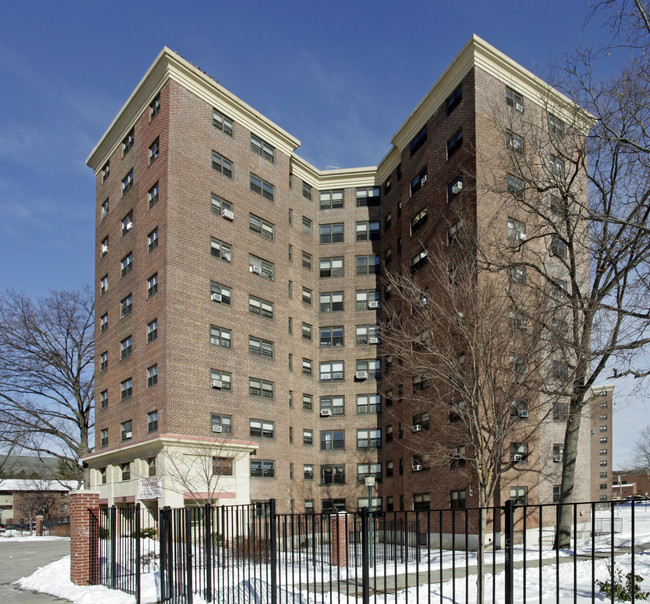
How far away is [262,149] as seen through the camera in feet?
132

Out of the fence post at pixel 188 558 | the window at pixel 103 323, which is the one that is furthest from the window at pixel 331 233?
the fence post at pixel 188 558

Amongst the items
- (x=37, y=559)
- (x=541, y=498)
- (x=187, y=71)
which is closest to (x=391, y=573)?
(x=541, y=498)

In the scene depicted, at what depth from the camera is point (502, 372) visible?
Answer: 58.4 feet

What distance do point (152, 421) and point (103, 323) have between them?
447 inches

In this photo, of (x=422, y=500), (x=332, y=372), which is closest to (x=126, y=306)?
(x=332, y=372)

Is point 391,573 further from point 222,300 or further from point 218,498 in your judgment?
point 222,300

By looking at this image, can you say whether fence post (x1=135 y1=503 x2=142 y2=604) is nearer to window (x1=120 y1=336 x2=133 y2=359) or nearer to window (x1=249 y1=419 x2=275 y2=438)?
window (x1=249 y1=419 x2=275 y2=438)

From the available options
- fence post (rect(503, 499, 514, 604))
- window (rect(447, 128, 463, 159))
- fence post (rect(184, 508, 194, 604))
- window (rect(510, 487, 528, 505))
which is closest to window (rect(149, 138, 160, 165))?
window (rect(447, 128, 463, 159))

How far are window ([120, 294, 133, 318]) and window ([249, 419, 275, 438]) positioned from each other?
9946mm

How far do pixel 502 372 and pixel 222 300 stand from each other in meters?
20.5

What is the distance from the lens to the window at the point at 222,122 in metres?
37.4

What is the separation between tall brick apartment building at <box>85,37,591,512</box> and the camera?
3256cm

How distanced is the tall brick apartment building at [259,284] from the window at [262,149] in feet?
0.32

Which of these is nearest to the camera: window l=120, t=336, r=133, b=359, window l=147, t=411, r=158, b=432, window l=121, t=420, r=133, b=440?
window l=147, t=411, r=158, b=432
